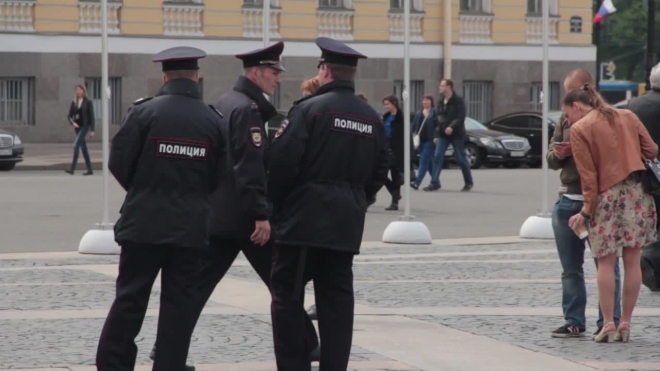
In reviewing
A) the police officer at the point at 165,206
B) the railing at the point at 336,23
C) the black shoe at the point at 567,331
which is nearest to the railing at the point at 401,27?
the railing at the point at 336,23

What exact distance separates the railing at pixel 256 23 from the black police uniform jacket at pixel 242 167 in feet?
107

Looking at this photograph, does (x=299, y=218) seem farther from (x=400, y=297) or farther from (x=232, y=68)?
(x=232, y=68)

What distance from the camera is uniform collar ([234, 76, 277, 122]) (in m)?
7.81

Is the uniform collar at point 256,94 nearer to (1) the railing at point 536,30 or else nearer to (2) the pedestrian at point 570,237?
(2) the pedestrian at point 570,237

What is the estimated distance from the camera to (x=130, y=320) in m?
7.20

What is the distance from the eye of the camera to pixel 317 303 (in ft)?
24.3

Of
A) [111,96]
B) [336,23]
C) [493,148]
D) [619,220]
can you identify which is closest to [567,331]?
[619,220]

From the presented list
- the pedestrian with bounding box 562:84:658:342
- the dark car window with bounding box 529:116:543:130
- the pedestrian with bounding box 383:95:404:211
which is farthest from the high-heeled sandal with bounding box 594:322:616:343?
the dark car window with bounding box 529:116:543:130

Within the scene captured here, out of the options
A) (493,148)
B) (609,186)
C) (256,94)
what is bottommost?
(493,148)

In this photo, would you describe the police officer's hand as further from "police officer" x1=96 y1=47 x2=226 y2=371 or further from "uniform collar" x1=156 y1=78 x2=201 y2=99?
"uniform collar" x1=156 y1=78 x2=201 y2=99

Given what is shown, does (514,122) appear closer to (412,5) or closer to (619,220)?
(412,5)

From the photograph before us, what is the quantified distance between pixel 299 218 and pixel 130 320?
97 centimetres

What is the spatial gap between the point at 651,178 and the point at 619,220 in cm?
39

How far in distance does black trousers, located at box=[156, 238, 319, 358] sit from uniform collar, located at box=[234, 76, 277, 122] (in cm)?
69
